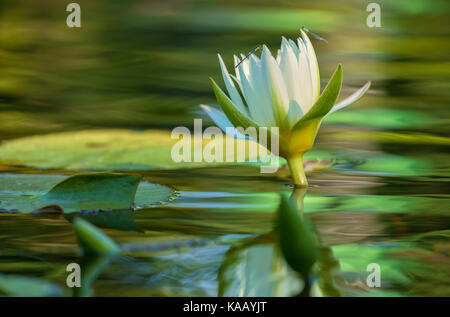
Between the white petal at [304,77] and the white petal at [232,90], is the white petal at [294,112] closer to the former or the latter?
the white petal at [304,77]

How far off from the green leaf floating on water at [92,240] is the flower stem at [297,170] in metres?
0.69

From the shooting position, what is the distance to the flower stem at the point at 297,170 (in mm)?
1576

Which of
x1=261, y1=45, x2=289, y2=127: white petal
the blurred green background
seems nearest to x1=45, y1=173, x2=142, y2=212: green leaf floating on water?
x1=261, y1=45, x2=289, y2=127: white petal

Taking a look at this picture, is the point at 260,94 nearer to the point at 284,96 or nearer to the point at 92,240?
the point at 284,96

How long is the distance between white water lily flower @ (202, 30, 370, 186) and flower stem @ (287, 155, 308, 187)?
2.0 inches

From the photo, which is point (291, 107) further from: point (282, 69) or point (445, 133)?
point (445, 133)

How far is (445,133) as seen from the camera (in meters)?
2.27

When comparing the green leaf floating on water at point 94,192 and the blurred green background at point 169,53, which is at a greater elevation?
the blurred green background at point 169,53

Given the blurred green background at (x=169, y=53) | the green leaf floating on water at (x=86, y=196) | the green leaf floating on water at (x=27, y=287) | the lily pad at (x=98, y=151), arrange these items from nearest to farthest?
1. the green leaf floating on water at (x=27, y=287)
2. the green leaf floating on water at (x=86, y=196)
3. the lily pad at (x=98, y=151)
4. the blurred green background at (x=169, y=53)

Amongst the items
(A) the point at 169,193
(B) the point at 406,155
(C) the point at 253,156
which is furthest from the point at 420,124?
(A) the point at 169,193

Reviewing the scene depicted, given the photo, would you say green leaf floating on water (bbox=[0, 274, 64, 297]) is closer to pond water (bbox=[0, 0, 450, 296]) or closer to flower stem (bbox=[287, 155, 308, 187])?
pond water (bbox=[0, 0, 450, 296])

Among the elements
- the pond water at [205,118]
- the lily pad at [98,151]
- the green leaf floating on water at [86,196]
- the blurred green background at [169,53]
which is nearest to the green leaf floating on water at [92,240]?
the pond water at [205,118]

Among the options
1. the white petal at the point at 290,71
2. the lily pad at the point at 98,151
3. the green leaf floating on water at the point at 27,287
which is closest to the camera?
the green leaf floating on water at the point at 27,287

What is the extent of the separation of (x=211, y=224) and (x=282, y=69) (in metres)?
0.48
